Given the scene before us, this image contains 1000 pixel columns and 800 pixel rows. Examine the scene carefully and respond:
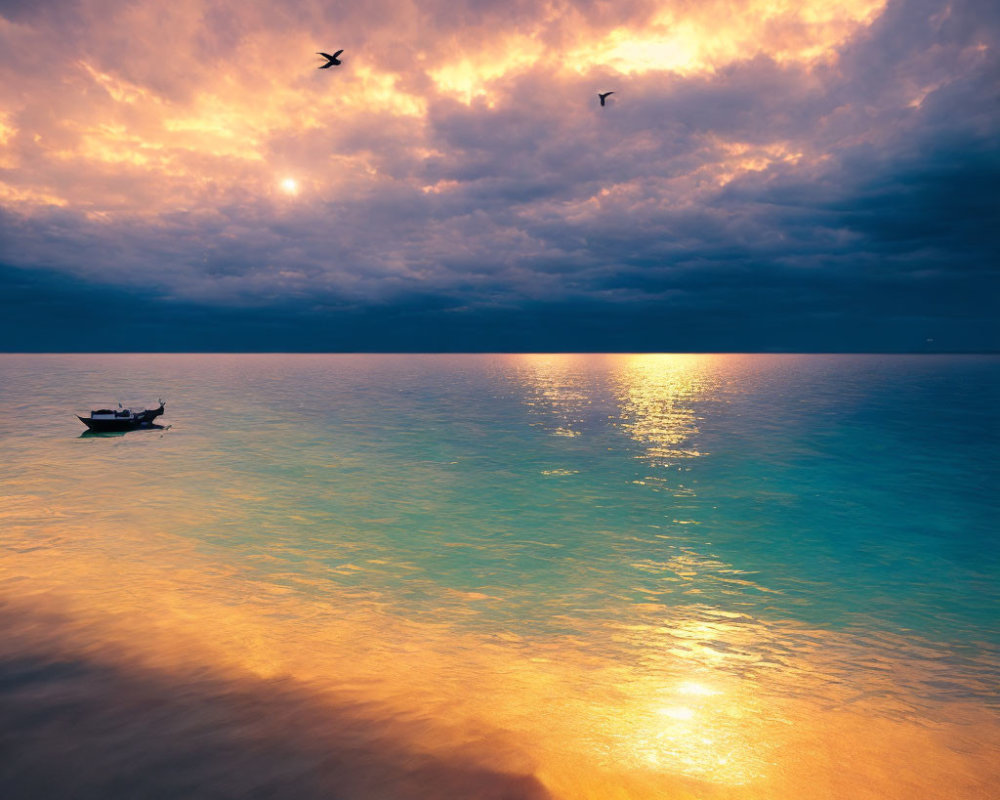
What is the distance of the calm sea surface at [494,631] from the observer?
995 centimetres

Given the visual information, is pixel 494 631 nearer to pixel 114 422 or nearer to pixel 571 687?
pixel 571 687

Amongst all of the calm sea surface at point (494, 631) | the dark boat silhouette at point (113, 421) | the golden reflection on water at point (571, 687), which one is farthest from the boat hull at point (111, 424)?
the golden reflection on water at point (571, 687)

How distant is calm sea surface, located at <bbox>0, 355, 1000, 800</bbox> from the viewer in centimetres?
995

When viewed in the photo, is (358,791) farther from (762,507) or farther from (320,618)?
(762,507)

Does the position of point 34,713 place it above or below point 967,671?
above

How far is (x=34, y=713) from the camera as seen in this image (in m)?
10.6

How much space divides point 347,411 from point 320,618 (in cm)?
7223

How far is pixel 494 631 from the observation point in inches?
669

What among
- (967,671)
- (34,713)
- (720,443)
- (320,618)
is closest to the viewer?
(34,713)

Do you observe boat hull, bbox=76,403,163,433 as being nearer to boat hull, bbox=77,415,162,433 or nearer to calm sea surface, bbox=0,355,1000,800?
boat hull, bbox=77,415,162,433

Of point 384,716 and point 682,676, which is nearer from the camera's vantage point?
point 384,716

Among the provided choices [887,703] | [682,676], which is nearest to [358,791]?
[682,676]

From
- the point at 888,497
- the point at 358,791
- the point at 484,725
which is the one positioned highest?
the point at 358,791

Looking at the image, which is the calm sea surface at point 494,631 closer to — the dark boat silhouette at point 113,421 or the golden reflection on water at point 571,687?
the golden reflection on water at point 571,687
